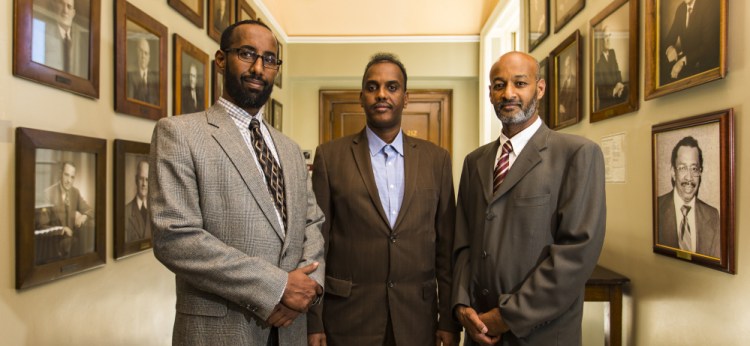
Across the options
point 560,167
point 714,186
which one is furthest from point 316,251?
A: point 714,186

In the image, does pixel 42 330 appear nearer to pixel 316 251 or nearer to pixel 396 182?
pixel 316 251

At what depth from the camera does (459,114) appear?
6.33 metres

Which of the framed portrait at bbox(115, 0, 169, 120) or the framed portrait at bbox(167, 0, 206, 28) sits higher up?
the framed portrait at bbox(167, 0, 206, 28)

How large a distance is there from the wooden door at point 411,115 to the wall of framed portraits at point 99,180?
130 inches

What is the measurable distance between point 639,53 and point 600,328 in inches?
54.7

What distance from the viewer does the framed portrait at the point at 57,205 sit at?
1.75 metres

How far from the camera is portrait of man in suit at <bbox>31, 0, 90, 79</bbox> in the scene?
5.97ft

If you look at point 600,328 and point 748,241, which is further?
point 600,328

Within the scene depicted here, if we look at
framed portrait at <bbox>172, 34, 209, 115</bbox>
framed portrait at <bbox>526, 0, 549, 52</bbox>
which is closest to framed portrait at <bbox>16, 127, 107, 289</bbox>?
framed portrait at <bbox>172, 34, 209, 115</bbox>

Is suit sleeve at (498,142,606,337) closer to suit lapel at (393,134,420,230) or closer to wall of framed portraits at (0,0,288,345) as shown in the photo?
suit lapel at (393,134,420,230)

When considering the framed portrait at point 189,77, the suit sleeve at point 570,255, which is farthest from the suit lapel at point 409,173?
the framed portrait at point 189,77

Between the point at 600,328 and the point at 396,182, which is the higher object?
the point at 396,182

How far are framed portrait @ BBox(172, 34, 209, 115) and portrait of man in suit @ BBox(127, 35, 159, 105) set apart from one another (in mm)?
237

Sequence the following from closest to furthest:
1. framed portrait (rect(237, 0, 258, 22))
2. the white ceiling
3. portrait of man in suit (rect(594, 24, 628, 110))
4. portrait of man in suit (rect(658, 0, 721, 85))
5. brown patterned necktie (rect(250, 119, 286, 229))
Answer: brown patterned necktie (rect(250, 119, 286, 229))
portrait of man in suit (rect(658, 0, 721, 85))
portrait of man in suit (rect(594, 24, 628, 110))
framed portrait (rect(237, 0, 258, 22))
the white ceiling
